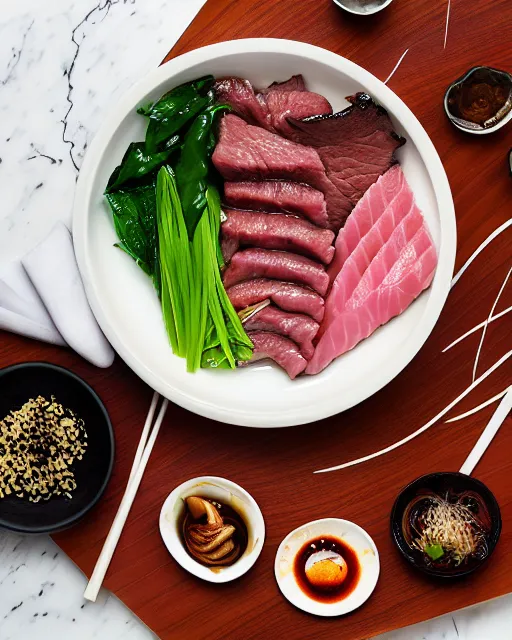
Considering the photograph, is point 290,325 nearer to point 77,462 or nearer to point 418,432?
point 418,432

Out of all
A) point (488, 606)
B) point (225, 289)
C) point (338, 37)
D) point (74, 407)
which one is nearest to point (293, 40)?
point (338, 37)

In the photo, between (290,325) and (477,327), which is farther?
(477,327)

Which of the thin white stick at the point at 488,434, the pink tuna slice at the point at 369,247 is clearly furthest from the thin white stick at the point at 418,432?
the pink tuna slice at the point at 369,247

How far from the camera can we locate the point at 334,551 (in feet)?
9.89

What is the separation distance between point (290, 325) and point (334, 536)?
3.00ft

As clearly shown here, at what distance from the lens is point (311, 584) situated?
2992mm

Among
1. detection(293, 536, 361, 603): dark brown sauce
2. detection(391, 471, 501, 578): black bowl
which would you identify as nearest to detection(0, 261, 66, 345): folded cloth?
detection(293, 536, 361, 603): dark brown sauce

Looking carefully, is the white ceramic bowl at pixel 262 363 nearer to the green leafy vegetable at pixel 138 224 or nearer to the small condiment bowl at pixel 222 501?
the green leafy vegetable at pixel 138 224

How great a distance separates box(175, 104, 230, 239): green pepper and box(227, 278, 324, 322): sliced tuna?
32 cm

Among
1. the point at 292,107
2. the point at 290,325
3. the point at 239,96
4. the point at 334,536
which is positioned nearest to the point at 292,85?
the point at 292,107

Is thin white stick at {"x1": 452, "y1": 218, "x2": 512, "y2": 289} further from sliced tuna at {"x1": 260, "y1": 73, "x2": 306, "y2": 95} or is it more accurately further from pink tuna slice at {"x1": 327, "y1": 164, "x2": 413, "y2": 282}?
sliced tuna at {"x1": 260, "y1": 73, "x2": 306, "y2": 95}

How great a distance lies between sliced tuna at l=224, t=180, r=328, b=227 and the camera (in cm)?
288

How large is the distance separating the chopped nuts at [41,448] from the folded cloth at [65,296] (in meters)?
0.27

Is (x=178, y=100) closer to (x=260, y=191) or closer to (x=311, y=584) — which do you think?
(x=260, y=191)
